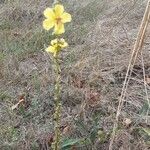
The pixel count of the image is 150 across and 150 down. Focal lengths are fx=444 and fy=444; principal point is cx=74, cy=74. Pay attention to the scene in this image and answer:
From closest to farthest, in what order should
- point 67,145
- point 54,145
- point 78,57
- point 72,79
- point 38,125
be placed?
point 54,145
point 67,145
point 38,125
point 72,79
point 78,57

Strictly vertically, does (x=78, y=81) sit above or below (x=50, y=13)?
below

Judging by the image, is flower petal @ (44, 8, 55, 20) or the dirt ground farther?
the dirt ground

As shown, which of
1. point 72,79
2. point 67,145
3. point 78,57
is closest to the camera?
point 67,145

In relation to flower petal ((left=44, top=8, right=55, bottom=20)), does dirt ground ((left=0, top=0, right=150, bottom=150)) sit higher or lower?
lower

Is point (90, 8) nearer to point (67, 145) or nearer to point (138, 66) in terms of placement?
point (138, 66)

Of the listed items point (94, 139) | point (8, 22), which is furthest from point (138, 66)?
point (8, 22)

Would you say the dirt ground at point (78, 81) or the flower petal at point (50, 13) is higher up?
the flower petal at point (50, 13)

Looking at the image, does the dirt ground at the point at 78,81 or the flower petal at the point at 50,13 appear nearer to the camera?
the flower petal at the point at 50,13

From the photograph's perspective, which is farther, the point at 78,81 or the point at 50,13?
the point at 78,81
